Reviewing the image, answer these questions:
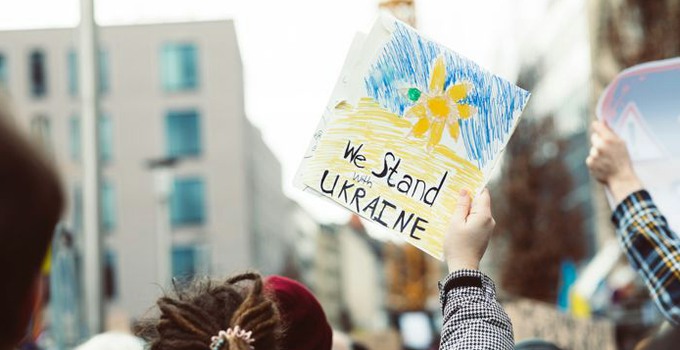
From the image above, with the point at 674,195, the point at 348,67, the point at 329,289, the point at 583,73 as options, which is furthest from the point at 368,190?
the point at 329,289

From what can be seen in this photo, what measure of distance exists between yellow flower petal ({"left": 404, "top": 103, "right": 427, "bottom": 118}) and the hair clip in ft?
2.00

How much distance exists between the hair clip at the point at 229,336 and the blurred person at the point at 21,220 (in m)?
0.61

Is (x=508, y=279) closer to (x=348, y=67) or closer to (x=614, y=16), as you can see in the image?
(x=614, y=16)

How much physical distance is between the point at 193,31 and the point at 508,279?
2264 centimetres

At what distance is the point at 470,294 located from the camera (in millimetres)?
2041

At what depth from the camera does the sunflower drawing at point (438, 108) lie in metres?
2.29

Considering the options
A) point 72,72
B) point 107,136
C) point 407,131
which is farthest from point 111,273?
point 407,131

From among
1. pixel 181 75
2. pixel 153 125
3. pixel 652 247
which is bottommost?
pixel 153 125

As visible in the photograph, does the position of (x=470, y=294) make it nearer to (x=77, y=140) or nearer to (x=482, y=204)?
(x=482, y=204)

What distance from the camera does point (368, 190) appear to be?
2250 mm

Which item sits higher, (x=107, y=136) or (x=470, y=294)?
(x=470, y=294)

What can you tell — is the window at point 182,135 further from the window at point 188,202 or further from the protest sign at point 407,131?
the protest sign at point 407,131

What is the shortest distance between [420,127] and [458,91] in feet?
0.33

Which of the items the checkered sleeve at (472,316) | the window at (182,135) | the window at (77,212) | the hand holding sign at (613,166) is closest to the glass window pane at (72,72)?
the window at (182,135)
